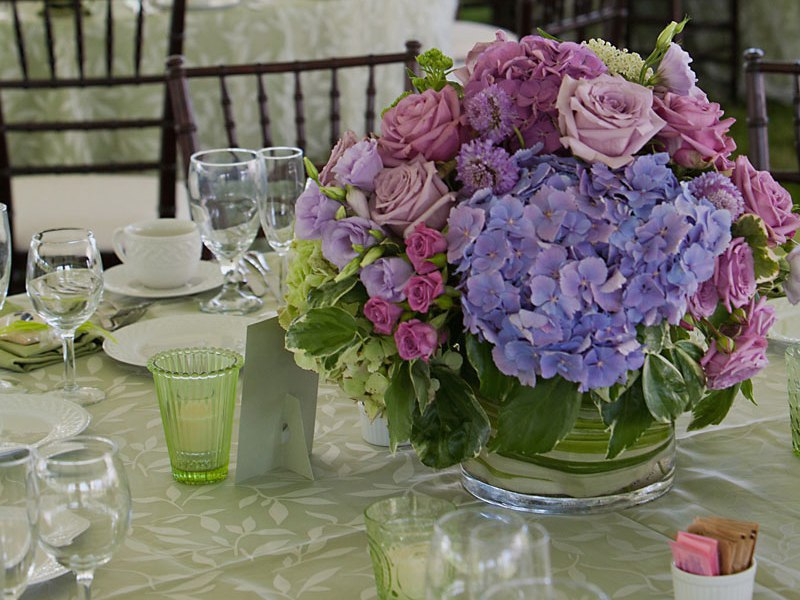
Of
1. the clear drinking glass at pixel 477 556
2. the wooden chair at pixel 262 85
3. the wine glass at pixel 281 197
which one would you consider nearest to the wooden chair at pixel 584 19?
the wooden chair at pixel 262 85

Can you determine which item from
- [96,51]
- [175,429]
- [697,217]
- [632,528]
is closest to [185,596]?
[175,429]

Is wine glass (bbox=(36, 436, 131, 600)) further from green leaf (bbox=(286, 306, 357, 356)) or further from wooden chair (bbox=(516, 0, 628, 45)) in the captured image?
wooden chair (bbox=(516, 0, 628, 45))

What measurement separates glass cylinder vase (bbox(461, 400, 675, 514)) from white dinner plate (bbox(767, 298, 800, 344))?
1.30ft

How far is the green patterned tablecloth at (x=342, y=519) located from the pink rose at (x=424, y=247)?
227 millimetres

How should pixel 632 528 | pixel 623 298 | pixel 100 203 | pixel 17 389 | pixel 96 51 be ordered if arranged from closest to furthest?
1. pixel 623 298
2. pixel 632 528
3. pixel 17 389
4. pixel 100 203
5. pixel 96 51

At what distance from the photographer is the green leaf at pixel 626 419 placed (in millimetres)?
896

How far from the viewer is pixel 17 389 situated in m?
1.26

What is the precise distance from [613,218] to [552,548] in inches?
10.2

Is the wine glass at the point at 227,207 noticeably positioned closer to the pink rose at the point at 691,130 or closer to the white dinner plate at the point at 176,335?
the white dinner plate at the point at 176,335

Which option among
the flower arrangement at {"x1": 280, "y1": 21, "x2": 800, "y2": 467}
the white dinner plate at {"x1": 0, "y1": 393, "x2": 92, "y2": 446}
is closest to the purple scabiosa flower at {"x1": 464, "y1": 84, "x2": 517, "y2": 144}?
the flower arrangement at {"x1": 280, "y1": 21, "x2": 800, "y2": 467}

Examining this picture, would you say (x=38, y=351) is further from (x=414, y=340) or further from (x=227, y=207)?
(x=414, y=340)

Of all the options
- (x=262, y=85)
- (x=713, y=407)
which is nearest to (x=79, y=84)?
(x=262, y=85)

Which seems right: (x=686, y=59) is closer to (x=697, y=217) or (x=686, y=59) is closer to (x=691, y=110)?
(x=691, y=110)

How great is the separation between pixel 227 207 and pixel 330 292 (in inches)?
23.1
